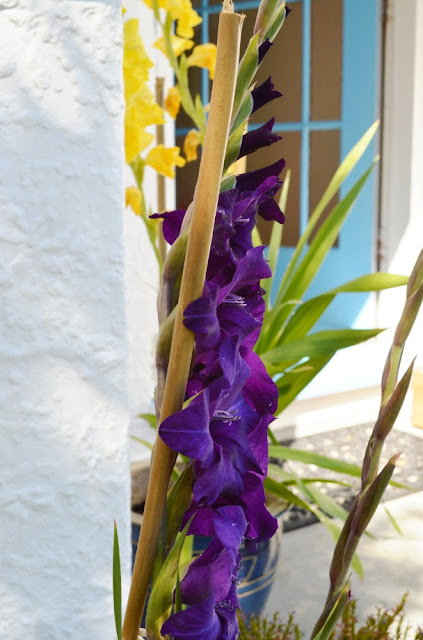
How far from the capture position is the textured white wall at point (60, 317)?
0.96 meters

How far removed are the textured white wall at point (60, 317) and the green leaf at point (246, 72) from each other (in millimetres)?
745

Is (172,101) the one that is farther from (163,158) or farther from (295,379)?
(295,379)

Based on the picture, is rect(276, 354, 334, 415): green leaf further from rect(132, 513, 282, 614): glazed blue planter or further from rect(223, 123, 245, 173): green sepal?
rect(223, 123, 245, 173): green sepal

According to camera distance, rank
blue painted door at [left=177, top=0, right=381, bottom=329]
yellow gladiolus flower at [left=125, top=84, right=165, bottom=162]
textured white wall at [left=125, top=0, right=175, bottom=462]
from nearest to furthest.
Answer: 1. yellow gladiolus flower at [left=125, top=84, right=165, bottom=162]
2. textured white wall at [left=125, top=0, right=175, bottom=462]
3. blue painted door at [left=177, top=0, right=381, bottom=329]

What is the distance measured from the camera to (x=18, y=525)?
103 cm

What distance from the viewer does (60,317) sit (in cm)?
102

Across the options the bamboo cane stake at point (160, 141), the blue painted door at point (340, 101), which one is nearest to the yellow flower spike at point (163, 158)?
the bamboo cane stake at point (160, 141)

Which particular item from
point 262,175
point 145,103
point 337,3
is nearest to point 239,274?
point 262,175

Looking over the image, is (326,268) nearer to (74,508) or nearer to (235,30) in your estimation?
(74,508)

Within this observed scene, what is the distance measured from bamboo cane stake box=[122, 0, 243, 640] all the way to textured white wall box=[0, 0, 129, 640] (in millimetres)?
748

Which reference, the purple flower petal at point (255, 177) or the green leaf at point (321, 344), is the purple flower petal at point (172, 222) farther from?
the green leaf at point (321, 344)

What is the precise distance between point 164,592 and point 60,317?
770mm

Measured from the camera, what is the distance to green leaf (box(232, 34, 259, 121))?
0.80 ft

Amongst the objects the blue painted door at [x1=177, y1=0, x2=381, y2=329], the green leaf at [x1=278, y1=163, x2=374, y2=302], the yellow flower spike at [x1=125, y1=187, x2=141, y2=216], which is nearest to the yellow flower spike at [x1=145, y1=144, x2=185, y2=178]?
the yellow flower spike at [x1=125, y1=187, x2=141, y2=216]
